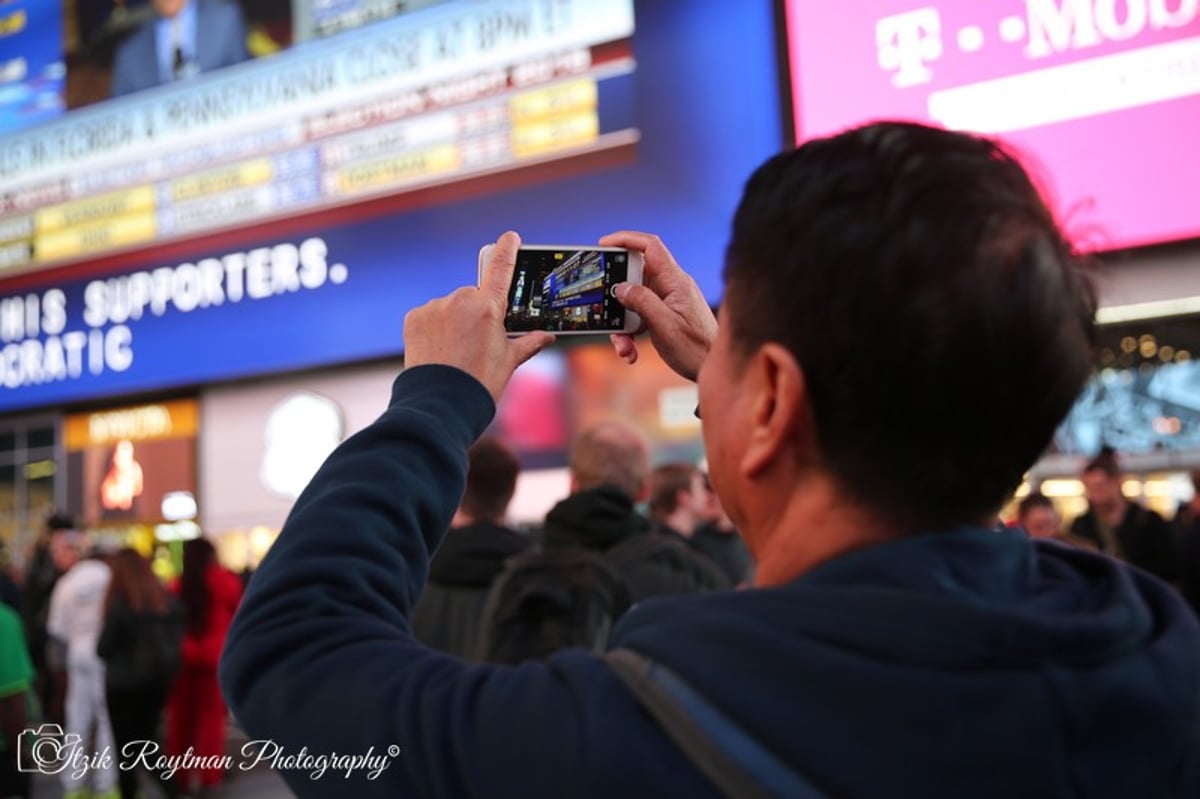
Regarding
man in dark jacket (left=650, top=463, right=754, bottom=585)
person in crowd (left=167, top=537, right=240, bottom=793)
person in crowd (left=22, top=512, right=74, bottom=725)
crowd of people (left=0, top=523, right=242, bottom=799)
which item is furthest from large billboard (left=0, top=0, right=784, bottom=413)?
crowd of people (left=0, top=523, right=242, bottom=799)

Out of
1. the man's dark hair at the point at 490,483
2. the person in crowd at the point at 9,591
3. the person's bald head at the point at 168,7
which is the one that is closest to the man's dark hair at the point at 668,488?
the man's dark hair at the point at 490,483

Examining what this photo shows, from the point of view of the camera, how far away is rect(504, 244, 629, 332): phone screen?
1.12 meters

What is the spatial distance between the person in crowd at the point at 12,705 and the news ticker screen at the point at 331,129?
503cm

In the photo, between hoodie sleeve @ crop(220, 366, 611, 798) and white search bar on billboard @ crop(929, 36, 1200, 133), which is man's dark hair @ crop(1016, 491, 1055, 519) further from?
hoodie sleeve @ crop(220, 366, 611, 798)

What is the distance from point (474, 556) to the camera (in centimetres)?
302

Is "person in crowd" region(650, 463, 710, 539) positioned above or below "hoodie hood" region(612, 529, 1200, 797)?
below

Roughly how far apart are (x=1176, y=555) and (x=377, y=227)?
653cm

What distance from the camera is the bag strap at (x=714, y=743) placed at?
0.62 m

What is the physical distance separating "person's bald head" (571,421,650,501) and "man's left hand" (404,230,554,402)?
2.11m

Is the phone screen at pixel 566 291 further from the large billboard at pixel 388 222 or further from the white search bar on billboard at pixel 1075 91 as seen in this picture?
the white search bar on billboard at pixel 1075 91

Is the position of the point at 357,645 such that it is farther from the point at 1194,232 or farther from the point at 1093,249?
the point at 1194,232

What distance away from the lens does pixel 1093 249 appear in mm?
800

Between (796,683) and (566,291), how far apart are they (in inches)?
23.9

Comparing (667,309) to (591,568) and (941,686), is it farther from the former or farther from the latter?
(591,568)
